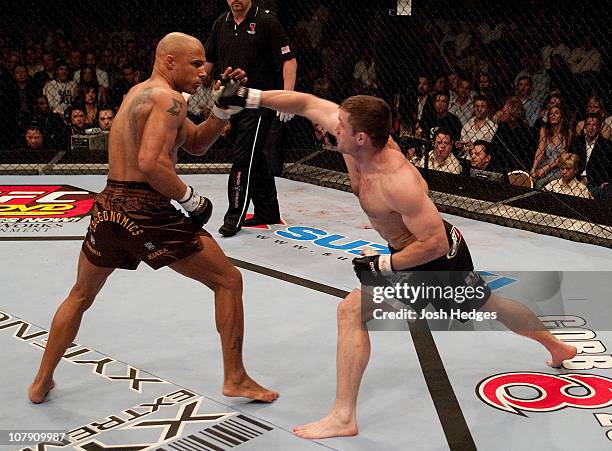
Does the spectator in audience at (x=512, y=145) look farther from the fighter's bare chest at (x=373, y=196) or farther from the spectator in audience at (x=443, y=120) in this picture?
the fighter's bare chest at (x=373, y=196)

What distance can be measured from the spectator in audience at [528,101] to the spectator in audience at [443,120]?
471 millimetres

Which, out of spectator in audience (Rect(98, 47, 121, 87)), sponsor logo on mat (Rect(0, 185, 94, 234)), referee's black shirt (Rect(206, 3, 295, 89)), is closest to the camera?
referee's black shirt (Rect(206, 3, 295, 89))

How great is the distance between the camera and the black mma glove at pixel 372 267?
270cm

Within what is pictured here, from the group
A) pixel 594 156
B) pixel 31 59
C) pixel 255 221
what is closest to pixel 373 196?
pixel 255 221

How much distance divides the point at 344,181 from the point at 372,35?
4.13 ft

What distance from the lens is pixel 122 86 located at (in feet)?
23.3

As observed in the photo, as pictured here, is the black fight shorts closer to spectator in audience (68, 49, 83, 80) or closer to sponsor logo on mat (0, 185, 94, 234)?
sponsor logo on mat (0, 185, 94, 234)

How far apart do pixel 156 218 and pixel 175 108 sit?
36 cm

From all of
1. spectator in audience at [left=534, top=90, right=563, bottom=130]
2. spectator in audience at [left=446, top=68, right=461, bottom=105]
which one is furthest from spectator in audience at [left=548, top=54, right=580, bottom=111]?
spectator in audience at [left=446, top=68, right=461, bottom=105]

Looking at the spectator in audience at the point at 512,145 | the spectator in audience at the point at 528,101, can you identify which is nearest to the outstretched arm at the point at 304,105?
the spectator in audience at the point at 512,145

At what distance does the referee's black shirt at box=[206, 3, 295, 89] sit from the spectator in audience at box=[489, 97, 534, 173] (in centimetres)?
171

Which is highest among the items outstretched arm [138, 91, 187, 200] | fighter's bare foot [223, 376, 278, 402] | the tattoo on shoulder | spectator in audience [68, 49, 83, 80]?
spectator in audience [68, 49, 83, 80]

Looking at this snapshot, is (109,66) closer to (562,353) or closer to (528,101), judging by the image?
(528,101)

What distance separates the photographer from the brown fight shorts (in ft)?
9.15
